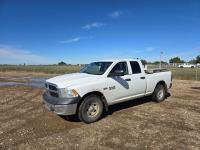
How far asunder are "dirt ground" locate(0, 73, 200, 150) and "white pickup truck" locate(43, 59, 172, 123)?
53 cm

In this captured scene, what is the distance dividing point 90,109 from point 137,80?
7.53ft

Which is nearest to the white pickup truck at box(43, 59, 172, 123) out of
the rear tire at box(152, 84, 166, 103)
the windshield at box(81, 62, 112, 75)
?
the windshield at box(81, 62, 112, 75)

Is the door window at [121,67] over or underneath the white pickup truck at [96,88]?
over

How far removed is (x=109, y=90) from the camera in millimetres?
6660

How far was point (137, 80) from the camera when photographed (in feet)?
25.0

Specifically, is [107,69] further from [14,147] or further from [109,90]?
[14,147]

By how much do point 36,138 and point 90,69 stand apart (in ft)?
10.4

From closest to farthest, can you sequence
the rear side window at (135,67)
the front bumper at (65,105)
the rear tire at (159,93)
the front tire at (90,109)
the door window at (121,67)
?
the front bumper at (65,105)
the front tire at (90,109)
the door window at (121,67)
the rear side window at (135,67)
the rear tire at (159,93)

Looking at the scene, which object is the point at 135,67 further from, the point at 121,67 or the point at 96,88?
the point at 96,88

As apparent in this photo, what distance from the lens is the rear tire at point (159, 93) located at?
8805mm

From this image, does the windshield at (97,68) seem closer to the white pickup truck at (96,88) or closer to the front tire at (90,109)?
the white pickup truck at (96,88)

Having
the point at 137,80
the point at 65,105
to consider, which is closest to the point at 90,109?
the point at 65,105

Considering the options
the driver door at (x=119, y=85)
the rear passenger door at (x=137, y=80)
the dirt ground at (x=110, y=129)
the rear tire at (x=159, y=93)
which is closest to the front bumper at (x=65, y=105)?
the dirt ground at (x=110, y=129)

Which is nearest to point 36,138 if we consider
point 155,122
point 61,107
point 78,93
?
point 61,107
